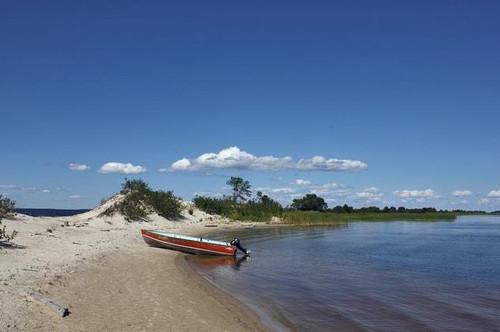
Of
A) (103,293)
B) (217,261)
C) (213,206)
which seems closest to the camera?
(103,293)

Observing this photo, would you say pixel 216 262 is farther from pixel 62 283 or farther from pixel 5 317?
pixel 5 317

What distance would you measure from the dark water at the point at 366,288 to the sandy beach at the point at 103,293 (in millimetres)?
1869

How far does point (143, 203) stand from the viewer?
61.1 m

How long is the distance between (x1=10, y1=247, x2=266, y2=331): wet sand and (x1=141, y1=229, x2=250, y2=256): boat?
12.2m

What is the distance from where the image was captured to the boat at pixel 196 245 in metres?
35.2

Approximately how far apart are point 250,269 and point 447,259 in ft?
57.7

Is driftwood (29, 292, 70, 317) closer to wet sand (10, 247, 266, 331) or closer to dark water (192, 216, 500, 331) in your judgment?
wet sand (10, 247, 266, 331)

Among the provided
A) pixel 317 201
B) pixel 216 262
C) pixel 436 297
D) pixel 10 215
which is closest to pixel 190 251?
pixel 216 262

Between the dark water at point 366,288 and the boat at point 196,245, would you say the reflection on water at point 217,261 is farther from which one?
the boat at point 196,245

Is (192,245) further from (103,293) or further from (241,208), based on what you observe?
(241,208)

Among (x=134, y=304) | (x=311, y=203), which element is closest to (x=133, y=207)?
(x=134, y=304)

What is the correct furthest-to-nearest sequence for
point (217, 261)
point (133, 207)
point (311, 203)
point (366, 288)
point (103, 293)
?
point (311, 203)
point (133, 207)
point (217, 261)
point (366, 288)
point (103, 293)

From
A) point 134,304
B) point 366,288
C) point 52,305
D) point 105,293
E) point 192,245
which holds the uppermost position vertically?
point 192,245

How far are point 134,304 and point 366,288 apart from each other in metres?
12.5
